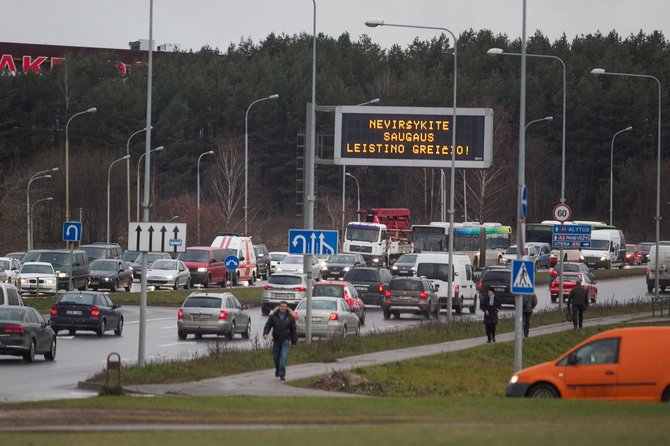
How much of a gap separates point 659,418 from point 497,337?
22910 millimetres

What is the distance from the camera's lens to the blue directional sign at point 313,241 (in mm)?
34406

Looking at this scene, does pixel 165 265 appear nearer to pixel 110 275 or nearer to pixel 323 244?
pixel 110 275

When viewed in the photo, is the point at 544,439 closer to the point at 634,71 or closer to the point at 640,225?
the point at 640,225

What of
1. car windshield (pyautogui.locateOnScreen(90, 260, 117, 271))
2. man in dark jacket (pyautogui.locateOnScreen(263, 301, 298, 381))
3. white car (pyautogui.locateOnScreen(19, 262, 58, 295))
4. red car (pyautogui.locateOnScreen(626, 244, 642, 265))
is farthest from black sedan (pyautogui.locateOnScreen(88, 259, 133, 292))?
red car (pyautogui.locateOnScreen(626, 244, 642, 265))

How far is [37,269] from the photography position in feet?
195

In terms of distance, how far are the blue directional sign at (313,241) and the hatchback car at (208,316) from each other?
7.51 m

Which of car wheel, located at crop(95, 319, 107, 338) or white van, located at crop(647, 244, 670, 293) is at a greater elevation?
white van, located at crop(647, 244, 670, 293)

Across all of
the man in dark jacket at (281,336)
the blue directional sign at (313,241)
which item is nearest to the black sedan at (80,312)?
the blue directional sign at (313,241)

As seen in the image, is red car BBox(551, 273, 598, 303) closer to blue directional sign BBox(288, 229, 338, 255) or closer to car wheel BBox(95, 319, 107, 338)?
car wheel BBox(95, 319, 107, 338)

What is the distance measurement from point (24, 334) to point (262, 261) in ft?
154

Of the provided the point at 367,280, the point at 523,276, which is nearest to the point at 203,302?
the point at 523,276

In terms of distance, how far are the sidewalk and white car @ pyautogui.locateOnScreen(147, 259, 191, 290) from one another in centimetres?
2799

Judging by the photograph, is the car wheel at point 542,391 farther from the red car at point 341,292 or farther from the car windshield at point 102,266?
the car windshield at point 102,266

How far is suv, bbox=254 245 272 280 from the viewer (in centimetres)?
8013
